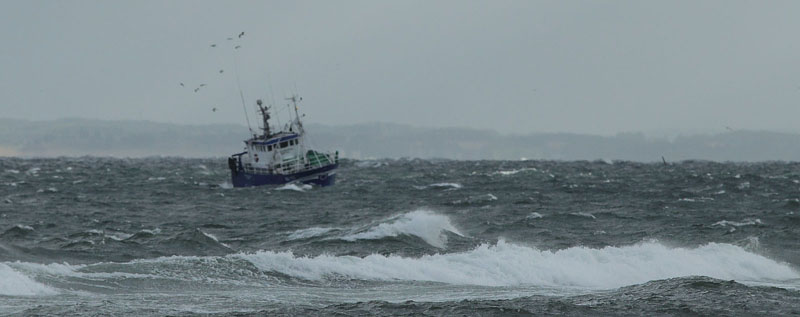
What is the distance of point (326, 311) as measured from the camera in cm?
1644

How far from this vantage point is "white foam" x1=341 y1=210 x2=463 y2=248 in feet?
106

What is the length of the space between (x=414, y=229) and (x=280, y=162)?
35506mm

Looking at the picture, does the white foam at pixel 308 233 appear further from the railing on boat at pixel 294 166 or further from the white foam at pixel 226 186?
the white foam at pixel 226 186

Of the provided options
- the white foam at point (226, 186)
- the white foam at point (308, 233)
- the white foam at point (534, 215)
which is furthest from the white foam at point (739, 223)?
the white foam at point (226, 186)

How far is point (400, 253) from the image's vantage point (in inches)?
1122

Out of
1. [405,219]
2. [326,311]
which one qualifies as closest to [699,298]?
[326,311]

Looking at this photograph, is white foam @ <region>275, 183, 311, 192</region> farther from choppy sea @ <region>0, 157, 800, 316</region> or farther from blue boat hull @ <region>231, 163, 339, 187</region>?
choppy sea @ <region>0, 157, 800, 316</region>

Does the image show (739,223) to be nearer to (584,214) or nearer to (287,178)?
(584,214)

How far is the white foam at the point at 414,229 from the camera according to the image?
106 feet

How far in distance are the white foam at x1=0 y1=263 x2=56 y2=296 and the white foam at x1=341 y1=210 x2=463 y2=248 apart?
13035mm

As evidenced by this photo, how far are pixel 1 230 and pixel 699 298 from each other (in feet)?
79.8

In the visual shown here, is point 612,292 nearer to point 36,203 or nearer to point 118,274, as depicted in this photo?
point 118,274

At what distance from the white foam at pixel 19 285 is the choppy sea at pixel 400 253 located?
6cm

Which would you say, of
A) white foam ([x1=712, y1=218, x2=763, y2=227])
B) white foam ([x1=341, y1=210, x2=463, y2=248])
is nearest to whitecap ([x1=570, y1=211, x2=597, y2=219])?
white foam ([x1=712, y1=218, x2=763, y2=227])
